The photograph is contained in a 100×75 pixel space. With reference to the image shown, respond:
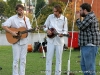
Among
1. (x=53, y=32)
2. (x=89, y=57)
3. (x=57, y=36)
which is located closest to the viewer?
(x=89, y=57)

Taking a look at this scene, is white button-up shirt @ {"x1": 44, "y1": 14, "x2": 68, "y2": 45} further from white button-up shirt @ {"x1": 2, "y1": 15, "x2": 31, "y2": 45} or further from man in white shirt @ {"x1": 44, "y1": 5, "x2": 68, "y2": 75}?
white button-up shirt @ {"x1": 2, "y1": 15, "x2": 31, "y2": 45}

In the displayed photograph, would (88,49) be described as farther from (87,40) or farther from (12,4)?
(12,4)

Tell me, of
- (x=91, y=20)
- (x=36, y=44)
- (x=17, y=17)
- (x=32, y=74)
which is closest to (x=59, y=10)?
(x=17, y=17)

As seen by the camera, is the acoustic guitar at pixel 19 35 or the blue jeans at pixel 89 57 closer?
the blue jeans at pixel 89 57

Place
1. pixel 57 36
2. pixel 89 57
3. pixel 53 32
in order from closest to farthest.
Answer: pixel 89 57, pixel 53 32, pixel 57 36

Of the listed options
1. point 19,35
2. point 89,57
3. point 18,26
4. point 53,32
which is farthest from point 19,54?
point 89,57

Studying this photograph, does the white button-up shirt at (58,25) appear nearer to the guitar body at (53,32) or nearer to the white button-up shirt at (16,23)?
the guitar body at (53,32)

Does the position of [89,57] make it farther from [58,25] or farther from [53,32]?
[58,25]

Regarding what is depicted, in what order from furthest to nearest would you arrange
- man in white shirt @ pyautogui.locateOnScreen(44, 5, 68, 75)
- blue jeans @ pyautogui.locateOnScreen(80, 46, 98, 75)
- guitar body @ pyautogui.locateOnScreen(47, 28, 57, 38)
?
man in white shirt @ pyautogui.locateOnScreen(44, 5, 68, 75), guitar body @ pyautogui.locateOnScreen(47, 28, 57, 38), blue jeans @ pyautogui.locateOnScreen(80, 46, 98, 75)

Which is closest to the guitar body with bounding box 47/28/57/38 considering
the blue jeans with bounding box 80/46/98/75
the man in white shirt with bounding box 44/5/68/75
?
the man in white shirt with bounding box 44/5/68/75

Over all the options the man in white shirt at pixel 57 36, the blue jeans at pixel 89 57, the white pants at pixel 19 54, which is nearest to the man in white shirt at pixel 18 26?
the white pants at pixel 19 54

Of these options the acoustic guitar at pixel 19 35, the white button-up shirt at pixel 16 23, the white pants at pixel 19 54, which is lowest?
the white pants at pixel 19 54

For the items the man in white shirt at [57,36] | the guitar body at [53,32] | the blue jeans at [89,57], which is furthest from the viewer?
the man in white shirt at [57,36]

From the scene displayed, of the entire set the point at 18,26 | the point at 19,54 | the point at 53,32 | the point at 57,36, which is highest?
the point at 18,26
